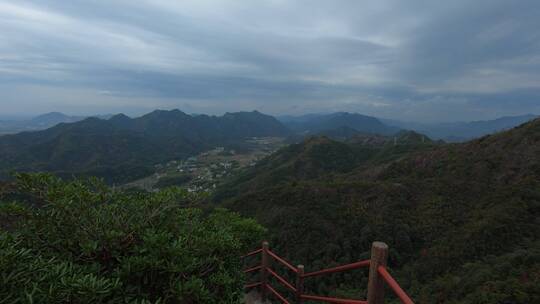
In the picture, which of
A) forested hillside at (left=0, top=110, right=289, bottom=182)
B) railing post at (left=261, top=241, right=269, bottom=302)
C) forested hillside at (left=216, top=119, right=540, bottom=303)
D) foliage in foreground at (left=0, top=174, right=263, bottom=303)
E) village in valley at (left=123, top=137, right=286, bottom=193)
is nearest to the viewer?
foliage in foreground at (left=0, top=174, right=263, bottom=303)

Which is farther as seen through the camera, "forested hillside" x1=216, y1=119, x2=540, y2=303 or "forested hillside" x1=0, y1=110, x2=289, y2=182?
"forested hillside" x1=0, y1=110, x2=289, y2=182

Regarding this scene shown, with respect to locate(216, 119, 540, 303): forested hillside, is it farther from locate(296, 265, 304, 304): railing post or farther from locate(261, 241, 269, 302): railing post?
locate(296, 265, 304, 304): railing post

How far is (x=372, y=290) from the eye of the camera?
247 cm

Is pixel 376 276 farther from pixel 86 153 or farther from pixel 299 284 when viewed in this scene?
pixel 86 153

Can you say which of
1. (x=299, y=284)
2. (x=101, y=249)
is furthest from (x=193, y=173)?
(x=101, y=249)

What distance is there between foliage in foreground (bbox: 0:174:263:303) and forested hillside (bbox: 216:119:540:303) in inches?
531

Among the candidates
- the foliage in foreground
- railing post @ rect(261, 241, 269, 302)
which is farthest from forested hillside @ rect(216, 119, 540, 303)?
the foliage in foreground

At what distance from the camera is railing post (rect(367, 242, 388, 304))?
2.41 m

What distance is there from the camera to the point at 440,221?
24672mm

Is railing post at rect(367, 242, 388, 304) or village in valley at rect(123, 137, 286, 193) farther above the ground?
railing post at rect(367, 242, 388, 304)

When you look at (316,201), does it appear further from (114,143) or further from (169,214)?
(114,143)

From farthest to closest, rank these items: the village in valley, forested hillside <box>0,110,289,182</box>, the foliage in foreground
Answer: forested hillside <box>0,110,289,182</box> → the village in valley → the foliage in foreground

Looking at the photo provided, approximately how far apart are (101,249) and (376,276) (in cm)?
226

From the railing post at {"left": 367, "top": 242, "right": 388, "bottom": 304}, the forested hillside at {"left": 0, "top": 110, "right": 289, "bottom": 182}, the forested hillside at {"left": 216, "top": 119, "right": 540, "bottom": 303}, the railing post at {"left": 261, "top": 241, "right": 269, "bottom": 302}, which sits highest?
the railing post at {"left": 367, "top": 242, "right": 388, "bottom": 304}
